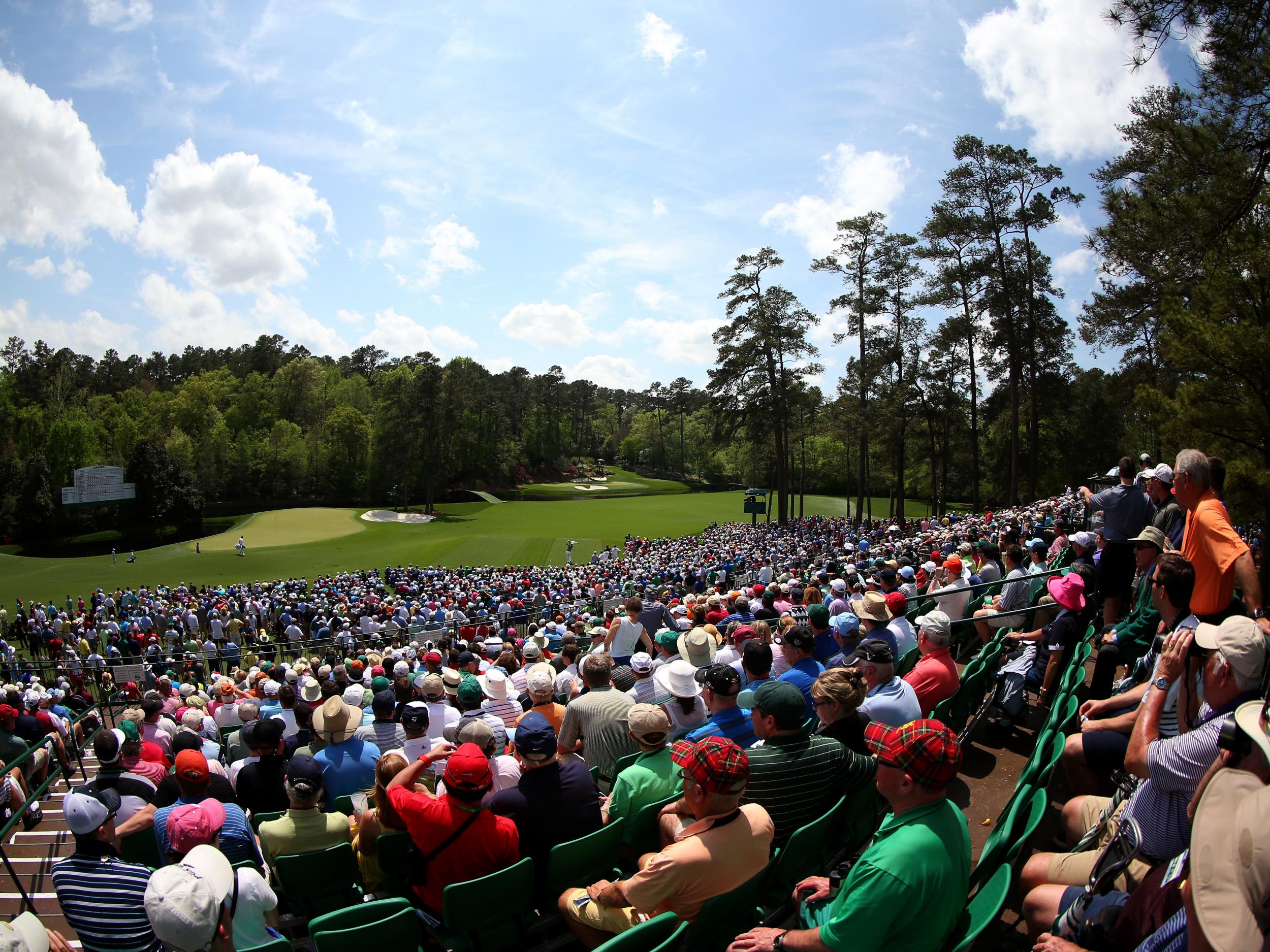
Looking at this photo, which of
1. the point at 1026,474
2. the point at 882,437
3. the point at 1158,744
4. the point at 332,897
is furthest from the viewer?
the point at 1026,474

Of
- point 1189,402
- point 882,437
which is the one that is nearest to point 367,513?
point 882,437

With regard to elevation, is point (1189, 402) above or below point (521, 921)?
above

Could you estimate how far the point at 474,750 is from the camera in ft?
12.0

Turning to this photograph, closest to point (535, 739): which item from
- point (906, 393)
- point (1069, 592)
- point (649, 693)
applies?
point (649, 693)

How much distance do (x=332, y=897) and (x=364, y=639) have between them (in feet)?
52.8

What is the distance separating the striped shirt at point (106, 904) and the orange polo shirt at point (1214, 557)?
607 cm

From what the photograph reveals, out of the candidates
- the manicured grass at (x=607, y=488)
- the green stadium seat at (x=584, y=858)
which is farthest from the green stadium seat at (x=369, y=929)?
the manicured grass at (x=607, y=488)

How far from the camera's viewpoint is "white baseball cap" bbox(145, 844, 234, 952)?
2836 mm

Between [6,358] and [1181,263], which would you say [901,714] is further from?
[6,358]

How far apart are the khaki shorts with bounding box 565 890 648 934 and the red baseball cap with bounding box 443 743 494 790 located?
759mm

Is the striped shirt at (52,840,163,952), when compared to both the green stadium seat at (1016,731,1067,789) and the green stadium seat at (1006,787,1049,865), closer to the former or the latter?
the green stadium seat at (1006,787,1049,865)

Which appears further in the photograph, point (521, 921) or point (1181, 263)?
point (1181, 263)

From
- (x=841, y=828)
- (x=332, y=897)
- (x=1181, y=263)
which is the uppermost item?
(x=1181, y=263)

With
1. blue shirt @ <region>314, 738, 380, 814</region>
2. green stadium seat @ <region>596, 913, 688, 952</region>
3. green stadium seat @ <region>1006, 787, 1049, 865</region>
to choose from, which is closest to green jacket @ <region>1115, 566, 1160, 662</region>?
green stadium seat @ <region>1006, 787, 1049, 865</region>
